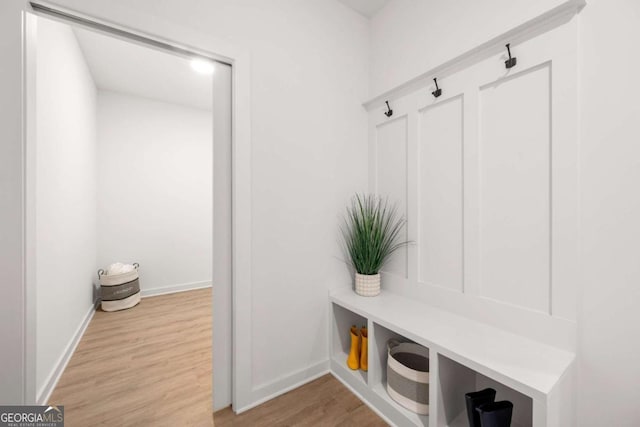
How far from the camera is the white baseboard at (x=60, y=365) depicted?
57.2 inches

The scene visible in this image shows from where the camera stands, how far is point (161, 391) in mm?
1531

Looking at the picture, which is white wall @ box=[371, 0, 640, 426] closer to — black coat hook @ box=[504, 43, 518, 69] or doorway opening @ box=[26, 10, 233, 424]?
black coat hook @ box=[504, 43, 518, 69]

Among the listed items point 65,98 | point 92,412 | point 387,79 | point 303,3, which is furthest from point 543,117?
point 65,98

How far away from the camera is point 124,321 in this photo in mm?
2533

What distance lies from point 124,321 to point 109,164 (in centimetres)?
189

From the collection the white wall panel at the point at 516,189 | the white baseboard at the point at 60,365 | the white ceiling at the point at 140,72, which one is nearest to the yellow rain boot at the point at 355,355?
the white wall panel at the point at 516,189

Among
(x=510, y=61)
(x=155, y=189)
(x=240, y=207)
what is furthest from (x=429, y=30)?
(x=155, y=189)

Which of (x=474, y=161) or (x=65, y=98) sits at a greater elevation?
(x=65, y=98)

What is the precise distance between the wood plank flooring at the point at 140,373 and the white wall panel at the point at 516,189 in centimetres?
166

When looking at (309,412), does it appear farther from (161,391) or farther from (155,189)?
(155,189)

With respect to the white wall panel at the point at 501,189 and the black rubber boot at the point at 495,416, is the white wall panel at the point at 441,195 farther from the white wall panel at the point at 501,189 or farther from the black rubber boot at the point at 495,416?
the black rubber boot at the point at 495,416

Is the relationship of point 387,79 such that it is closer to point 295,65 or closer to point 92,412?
point 295,65

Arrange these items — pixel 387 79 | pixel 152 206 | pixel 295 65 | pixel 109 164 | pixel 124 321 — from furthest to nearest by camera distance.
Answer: pixel 152 206 → pixel 109 164 → pixel 124 321 → pixel 387 79 → pixel 295 65

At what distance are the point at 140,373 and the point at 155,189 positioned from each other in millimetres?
2460
